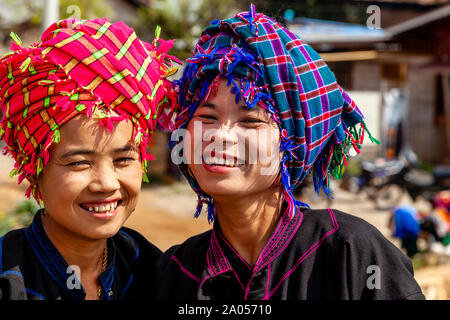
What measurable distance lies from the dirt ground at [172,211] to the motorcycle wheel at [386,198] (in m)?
0.23

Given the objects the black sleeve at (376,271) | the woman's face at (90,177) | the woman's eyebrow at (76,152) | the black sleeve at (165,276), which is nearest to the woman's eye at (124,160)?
the woman's face at (90,177)

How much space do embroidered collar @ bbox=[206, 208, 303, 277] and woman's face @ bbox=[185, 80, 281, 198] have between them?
23 centimetres

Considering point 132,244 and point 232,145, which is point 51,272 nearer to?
point 132,244

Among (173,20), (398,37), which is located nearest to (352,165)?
(398,37)

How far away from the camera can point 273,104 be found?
218 centimetres

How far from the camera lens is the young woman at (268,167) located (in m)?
2.12

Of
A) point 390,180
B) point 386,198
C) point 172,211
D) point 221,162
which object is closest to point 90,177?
point 221,162

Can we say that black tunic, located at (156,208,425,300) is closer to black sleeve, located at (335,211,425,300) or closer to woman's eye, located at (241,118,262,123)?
black sleeve, located at (335,211,425,300)

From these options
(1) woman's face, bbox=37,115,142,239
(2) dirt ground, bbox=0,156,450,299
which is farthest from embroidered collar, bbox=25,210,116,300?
(2) dirt ground, bbox=0,156,450,299

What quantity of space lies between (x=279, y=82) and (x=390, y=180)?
29.9 ft

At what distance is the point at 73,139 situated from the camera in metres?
2.11

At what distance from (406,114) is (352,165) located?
2608 mm

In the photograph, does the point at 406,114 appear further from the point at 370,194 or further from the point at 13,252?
the point at 13,252

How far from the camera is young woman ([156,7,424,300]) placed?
2.12 meters
